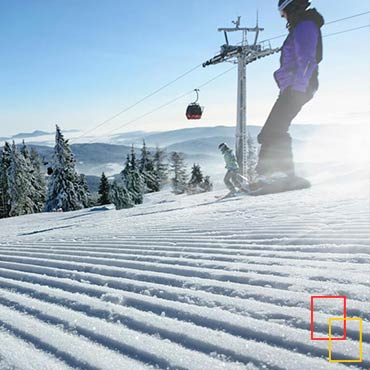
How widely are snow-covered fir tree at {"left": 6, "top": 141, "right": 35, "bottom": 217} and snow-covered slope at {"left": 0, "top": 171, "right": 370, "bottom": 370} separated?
119 feet

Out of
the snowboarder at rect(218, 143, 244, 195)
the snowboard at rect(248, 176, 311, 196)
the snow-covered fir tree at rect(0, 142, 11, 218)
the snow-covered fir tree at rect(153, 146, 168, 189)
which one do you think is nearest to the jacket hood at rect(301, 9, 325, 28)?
the snowboard at rect(248, 176, 311, 196)

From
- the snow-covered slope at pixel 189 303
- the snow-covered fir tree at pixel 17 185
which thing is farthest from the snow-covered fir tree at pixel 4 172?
the snow-covered slope at pixel 189 303

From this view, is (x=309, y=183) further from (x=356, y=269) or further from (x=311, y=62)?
(x=356, y=269)

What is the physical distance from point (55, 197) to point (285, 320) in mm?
35473

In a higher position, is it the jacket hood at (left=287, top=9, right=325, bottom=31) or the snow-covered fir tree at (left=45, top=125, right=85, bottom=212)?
the jacket hood at (left=287, top=9, right=325, bottom=31)

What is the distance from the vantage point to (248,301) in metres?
2.11

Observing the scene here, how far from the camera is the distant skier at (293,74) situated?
888 cm

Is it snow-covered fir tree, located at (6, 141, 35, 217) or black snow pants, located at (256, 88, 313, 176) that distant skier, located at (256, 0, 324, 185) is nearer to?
black snow pants, located at (256, 88, 313, 176)

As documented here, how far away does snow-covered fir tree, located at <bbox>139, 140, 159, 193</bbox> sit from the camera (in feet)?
152

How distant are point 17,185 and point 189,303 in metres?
38.8

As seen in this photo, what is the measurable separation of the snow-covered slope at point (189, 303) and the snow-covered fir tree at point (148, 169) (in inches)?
1655

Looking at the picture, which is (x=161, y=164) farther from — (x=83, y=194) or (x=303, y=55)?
(x=303, y=55)

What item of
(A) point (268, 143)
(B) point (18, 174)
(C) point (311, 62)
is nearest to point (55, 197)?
(B) point (18, 174)

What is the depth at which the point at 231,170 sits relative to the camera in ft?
45.0
